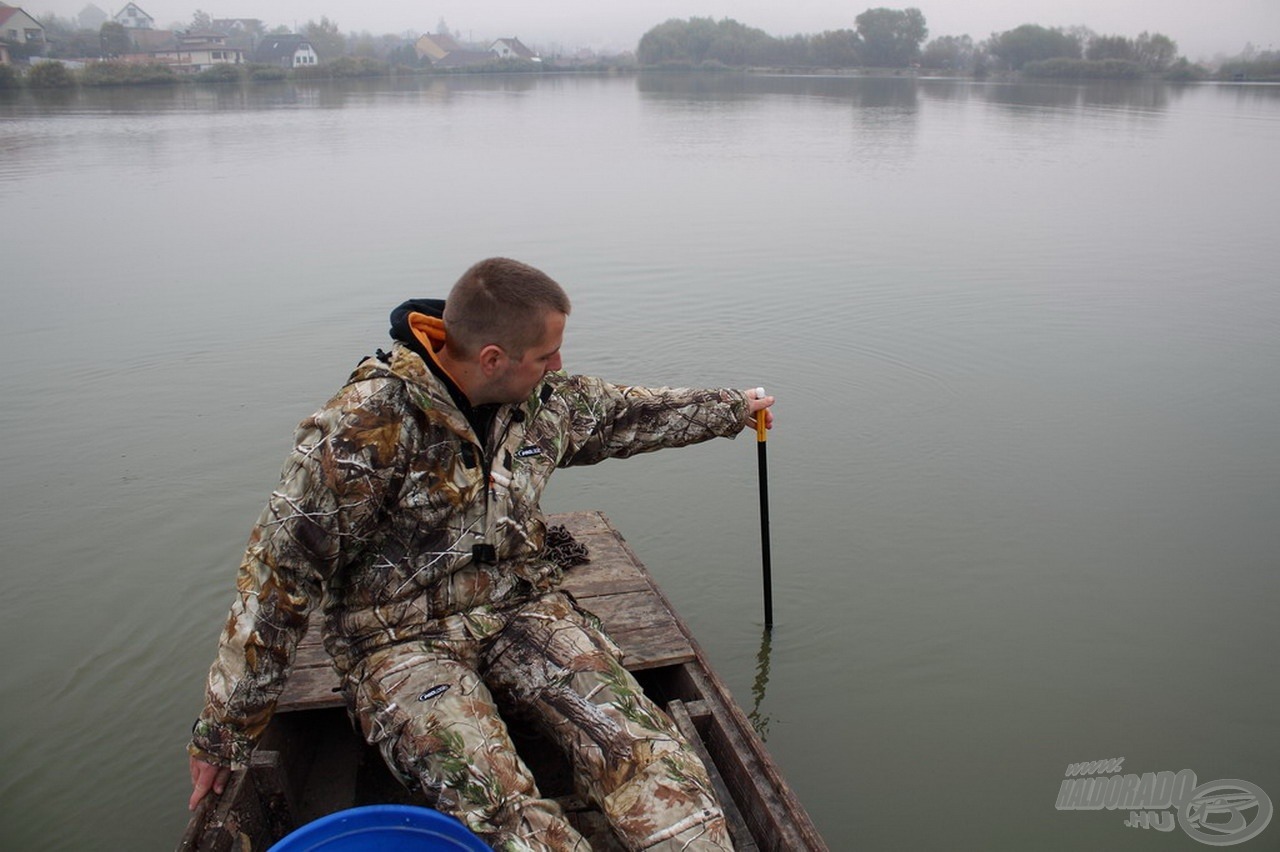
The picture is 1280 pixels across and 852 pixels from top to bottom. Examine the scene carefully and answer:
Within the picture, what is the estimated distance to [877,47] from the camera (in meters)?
97.0

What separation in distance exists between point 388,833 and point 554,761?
1149 mm

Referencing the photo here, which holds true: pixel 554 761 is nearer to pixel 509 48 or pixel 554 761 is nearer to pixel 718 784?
pixel 718 784

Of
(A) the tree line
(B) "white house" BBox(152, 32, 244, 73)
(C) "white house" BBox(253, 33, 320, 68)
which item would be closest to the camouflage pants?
(A) the tree line

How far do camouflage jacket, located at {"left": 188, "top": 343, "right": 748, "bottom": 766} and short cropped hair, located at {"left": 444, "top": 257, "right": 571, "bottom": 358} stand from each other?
0.52 feet

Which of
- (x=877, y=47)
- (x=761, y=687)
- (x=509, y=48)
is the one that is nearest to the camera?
(x=761, y=687)

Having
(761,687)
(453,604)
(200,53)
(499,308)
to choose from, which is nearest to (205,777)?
(453,604)

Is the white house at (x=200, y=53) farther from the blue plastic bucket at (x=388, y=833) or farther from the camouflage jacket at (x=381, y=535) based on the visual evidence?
the blue plastic bucket at (x=388, y=833)

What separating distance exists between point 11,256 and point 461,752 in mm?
12715

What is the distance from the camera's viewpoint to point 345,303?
35.5 ft

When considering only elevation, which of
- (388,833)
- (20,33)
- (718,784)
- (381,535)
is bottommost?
(718,784)

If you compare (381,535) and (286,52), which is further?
(286,52)

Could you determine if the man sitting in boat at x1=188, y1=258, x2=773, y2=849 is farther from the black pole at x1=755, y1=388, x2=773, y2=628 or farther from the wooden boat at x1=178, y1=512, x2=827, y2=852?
the black pole at x1=755, y1=388, x2=773, y2=628

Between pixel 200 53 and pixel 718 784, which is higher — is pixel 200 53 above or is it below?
above

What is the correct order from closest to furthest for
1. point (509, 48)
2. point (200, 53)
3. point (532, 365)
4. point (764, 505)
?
point (532, 365) < point (764, 505) < point (200, 53) < point (509, 48)
